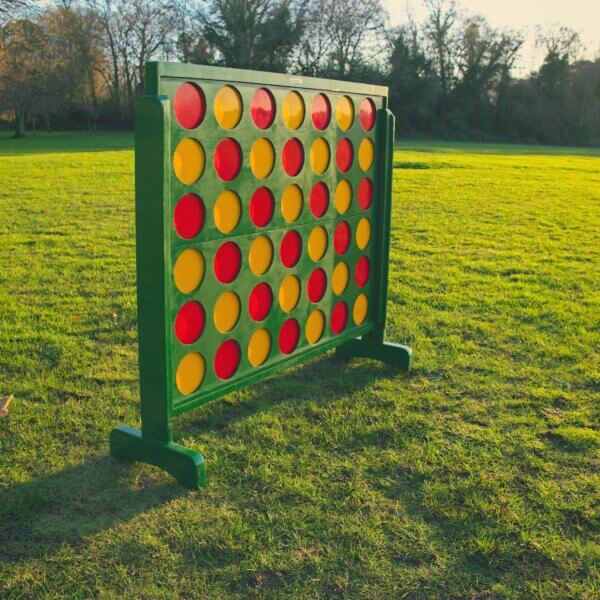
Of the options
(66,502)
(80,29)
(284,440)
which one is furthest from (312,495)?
(80,29)

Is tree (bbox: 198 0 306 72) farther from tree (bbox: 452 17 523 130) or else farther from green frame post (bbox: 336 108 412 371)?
green frame post (bbox: 336 108 412 371)

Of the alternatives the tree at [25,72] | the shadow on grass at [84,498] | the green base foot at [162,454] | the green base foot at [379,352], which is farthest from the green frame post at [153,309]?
the tree at [25,72]

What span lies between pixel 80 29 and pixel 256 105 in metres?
47.1

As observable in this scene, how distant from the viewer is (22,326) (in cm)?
518

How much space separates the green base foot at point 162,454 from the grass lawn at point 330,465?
6 cm

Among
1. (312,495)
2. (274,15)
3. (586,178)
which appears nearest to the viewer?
(312,495)

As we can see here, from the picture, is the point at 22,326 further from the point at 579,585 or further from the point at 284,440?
the point at 579,585

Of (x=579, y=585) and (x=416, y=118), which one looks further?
(x=416, y=118)

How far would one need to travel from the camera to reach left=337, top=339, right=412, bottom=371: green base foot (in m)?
4.47

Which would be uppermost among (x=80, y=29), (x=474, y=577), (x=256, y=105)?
(x=80, y=29)

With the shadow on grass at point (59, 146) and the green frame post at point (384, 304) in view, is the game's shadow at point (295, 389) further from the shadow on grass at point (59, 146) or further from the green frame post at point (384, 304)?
the shadow on grass at point (59, 146)

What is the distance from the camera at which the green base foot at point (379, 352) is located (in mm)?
4473

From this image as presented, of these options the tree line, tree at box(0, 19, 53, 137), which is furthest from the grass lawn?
the tree line

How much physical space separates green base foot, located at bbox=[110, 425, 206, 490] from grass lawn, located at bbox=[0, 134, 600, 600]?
0.19 ft
